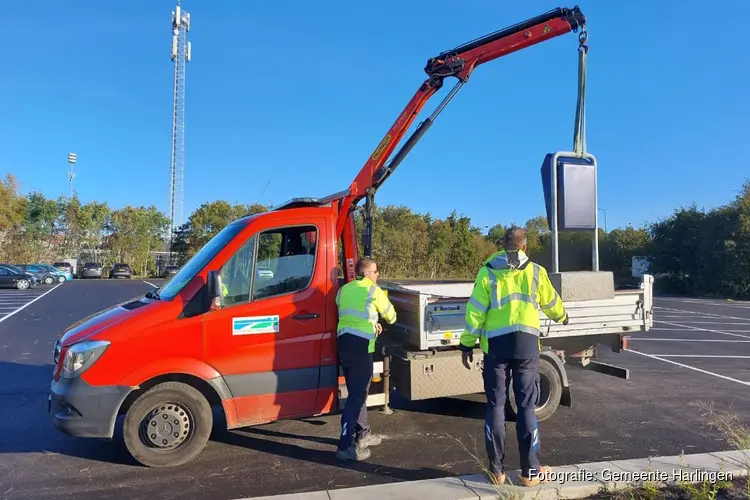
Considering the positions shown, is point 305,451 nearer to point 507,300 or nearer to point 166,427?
point 166,427

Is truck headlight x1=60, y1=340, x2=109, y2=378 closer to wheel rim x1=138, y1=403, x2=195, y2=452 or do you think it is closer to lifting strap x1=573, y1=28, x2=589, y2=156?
wheel rim x1=138, y1=403, x2=195, y2=452

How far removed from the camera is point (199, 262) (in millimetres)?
5195

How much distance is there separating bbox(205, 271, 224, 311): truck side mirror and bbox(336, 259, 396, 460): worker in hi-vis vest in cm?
109

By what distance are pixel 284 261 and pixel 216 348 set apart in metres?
1.05

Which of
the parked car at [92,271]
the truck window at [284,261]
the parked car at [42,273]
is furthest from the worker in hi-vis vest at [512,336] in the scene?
the parked car at [92,271]

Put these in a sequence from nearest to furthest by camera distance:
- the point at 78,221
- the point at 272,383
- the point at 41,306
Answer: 1. the point at 272,383
2. the point at 41,306
3. the point at 78,221

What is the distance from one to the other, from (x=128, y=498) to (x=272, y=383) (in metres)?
1.46

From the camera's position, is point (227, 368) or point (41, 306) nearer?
point (227, 368)

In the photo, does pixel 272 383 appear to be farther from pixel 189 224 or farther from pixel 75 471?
pixel 189 224

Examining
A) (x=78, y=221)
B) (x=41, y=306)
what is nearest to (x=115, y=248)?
(x=78, y=221)

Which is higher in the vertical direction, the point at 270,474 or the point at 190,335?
the point at 190,335

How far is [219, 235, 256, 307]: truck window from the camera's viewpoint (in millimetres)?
5035

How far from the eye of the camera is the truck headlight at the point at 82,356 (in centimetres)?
462

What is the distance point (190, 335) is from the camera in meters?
4.82
